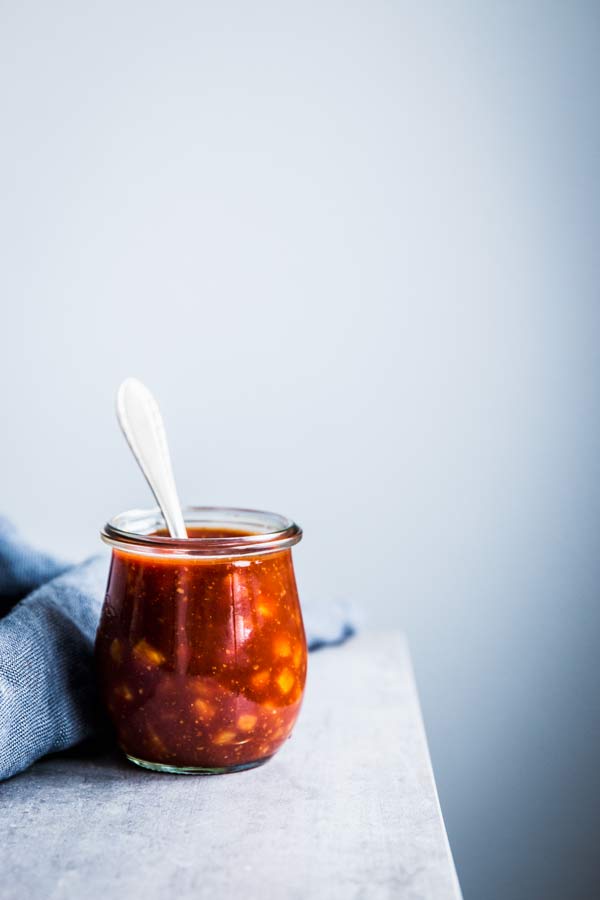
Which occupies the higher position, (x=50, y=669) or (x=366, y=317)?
(x=366, y=317)

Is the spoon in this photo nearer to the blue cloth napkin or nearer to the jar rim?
the jar rim

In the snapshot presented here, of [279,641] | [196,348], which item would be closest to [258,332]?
[196,348]

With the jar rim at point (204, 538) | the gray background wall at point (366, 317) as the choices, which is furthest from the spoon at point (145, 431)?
the gray background wall at point (366, 317)

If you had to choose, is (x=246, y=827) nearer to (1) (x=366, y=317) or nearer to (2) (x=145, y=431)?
(2) (x=145, y=431)

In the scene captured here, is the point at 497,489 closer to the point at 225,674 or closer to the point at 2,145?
the point at 225,674

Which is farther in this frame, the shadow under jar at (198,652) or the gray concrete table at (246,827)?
the shadow under jar at (198,652)

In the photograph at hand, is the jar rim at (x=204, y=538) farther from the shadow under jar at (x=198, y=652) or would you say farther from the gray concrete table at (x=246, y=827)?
the gray concrete table at (x=246, y=827)

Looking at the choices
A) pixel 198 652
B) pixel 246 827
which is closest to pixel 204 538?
pixel 198 652
